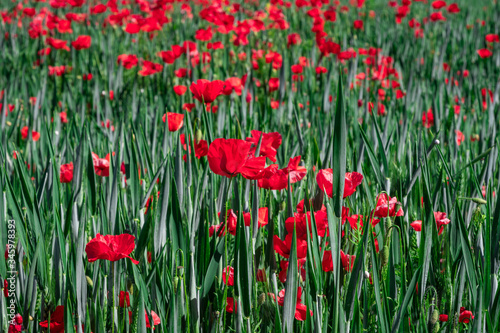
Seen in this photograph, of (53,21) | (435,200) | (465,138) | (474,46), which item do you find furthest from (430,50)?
(435,200)

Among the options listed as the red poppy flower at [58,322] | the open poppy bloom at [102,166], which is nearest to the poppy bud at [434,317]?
the red poppy flower at [58,322]

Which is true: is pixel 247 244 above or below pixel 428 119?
above

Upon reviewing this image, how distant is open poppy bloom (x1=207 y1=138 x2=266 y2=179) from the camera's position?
0.83 meters

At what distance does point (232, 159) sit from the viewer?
83 cm

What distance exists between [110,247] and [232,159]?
23cm

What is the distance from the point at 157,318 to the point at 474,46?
367 centimetres

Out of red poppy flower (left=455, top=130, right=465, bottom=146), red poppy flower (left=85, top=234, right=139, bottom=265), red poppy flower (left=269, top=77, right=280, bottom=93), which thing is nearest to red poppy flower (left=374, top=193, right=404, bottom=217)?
red poppy flower (left=85, top=234, right=139, bottom=265)

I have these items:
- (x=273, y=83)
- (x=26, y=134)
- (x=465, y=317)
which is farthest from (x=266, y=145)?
(x=273, y=83)

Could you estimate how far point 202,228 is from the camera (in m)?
0.90

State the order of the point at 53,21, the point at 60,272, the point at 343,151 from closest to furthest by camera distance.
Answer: the point at 343,151
the point at 60,272
the point at 53,21

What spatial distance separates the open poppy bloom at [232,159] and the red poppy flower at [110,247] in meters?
0.18

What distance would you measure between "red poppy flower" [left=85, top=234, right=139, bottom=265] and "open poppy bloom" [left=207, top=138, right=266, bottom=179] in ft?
0.58

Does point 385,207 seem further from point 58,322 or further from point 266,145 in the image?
point 58,322

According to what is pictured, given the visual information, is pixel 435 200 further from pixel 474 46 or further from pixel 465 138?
pixel 474 46
